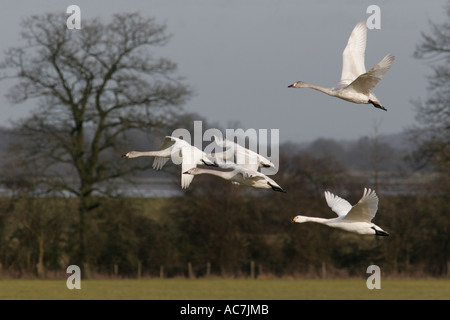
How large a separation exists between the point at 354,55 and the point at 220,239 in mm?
24958

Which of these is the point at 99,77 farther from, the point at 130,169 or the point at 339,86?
the point at 339,86

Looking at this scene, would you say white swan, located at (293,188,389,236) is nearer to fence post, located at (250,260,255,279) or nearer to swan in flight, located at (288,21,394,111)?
swan in flight, located at (288,21,394,111)

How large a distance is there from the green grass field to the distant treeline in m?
1.74

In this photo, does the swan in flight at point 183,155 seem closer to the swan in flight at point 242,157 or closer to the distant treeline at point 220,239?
the swan in flight at point 242,157

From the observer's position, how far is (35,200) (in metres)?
36.6

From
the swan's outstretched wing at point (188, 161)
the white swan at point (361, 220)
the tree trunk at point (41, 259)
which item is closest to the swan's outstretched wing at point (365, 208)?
the white swan at point (361, 220)

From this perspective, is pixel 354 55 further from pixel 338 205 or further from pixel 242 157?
pixel 242 157

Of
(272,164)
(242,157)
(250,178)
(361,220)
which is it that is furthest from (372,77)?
(250,178)

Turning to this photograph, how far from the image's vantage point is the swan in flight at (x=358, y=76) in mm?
11898

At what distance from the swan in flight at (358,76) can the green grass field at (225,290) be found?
51.0ft

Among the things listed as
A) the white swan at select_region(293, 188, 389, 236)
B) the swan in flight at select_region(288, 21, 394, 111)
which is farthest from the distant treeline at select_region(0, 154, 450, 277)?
the white swan at select_region(293, 188, 389, 236)

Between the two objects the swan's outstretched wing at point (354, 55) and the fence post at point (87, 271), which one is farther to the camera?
the fence post at point (87, 271)
